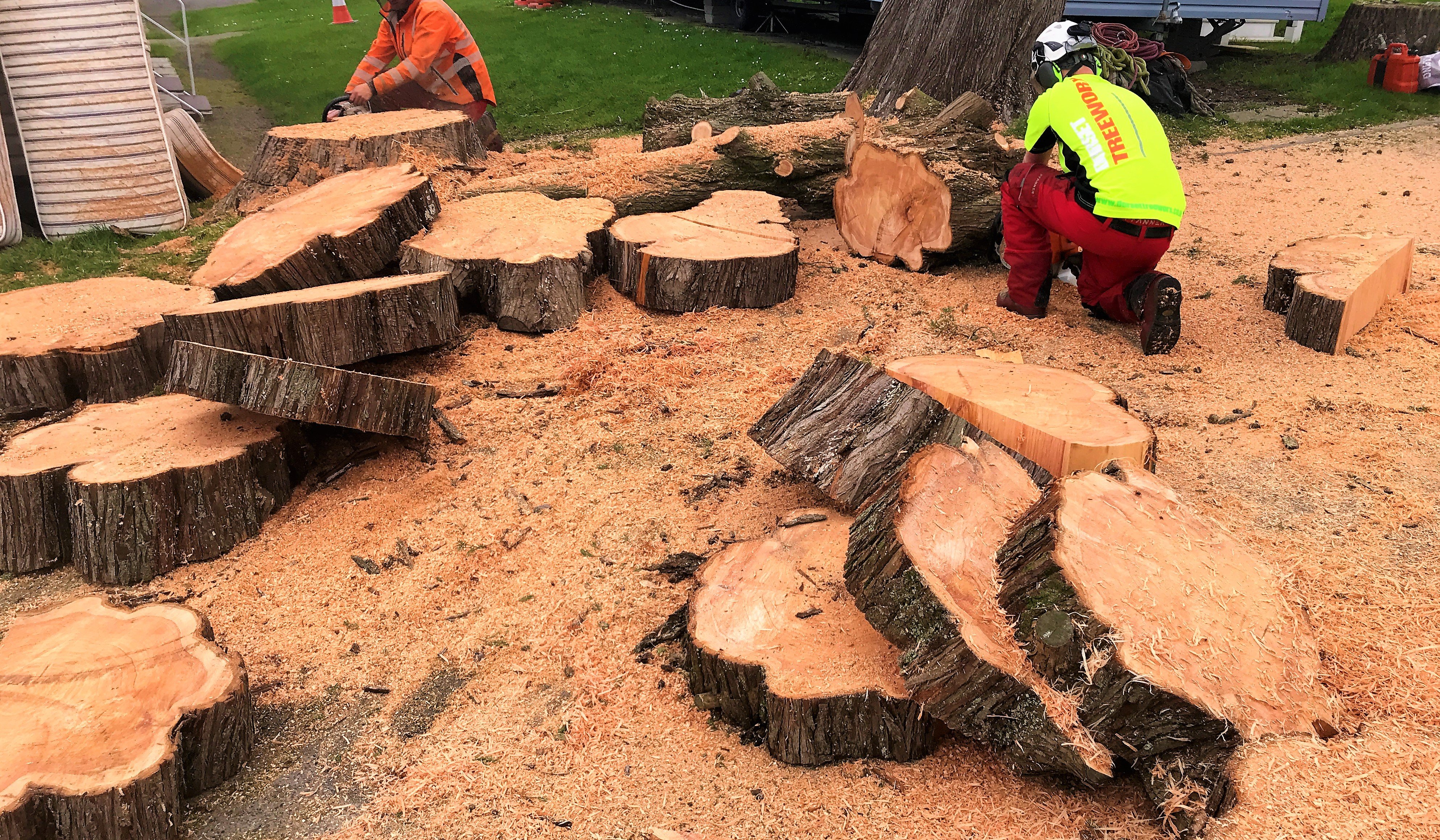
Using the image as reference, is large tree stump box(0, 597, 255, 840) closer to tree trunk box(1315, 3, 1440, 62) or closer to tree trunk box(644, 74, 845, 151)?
tree trunk box(644, 74, 845, 151)

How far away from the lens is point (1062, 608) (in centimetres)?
215

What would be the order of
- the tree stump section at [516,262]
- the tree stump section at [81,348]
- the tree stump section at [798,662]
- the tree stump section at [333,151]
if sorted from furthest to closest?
the tree stump section at [333,151], the tree stump section at [516,262], the tree stump section at [81,348], the tree stump section at [798,662]

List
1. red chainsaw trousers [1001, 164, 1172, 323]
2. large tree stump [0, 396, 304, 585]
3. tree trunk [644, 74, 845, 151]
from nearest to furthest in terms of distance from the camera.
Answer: large tree stump [0, 396, 304, 585] < red chainsaw trousers [1001, 164, 1172, 323] < tree trunk [644, 74, 845, 151]

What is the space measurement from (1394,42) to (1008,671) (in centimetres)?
1217

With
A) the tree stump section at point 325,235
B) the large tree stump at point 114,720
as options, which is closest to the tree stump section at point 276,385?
the large tree stump at point 114,720

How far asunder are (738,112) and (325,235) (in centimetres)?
368

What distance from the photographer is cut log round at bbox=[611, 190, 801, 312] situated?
508 cm

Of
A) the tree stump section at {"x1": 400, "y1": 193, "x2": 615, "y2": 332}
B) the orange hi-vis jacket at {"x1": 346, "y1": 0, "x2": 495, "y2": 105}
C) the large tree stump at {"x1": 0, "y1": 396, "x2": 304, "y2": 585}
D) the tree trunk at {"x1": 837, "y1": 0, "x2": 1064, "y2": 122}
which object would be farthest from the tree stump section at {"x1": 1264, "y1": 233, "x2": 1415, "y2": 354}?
the orange hi-vis jacket at {"x1": 346, "y1": 0, "x2": 495, "y2": 105}

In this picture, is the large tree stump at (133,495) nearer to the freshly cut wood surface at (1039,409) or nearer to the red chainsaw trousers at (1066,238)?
the freshly cut wood surface at (1039,409)

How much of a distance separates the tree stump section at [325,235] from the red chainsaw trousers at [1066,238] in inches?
123

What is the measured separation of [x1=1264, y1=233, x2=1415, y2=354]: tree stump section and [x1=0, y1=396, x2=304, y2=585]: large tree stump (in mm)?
4566

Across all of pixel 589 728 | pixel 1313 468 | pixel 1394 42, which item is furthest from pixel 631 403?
pixel 1394 42

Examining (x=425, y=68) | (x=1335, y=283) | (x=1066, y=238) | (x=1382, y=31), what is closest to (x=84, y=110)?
(x=425, y=68)

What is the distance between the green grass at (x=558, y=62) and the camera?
35.9 feet
